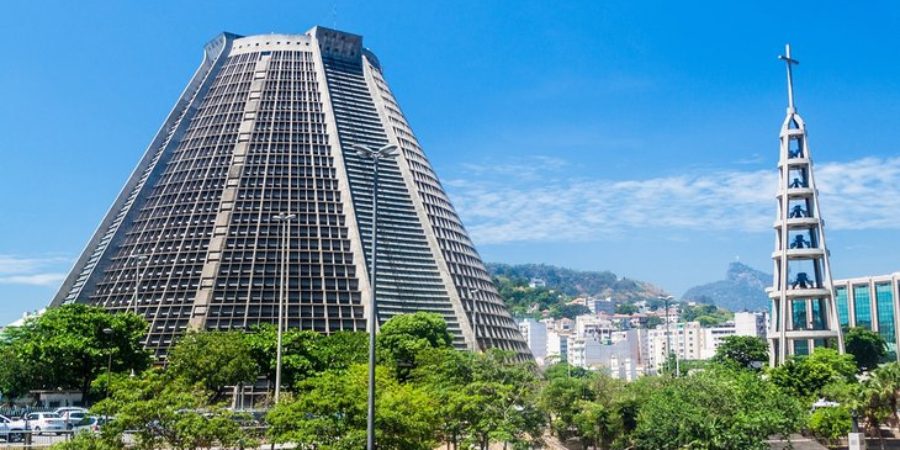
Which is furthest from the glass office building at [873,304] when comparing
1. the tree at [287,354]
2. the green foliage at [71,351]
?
the green foliage at [71,351]

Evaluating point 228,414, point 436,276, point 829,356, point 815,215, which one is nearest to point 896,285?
point 815,215

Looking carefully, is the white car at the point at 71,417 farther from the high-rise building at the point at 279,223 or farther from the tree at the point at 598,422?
the tree at the point at 598,422

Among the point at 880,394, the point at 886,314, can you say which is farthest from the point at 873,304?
the point at 880,394

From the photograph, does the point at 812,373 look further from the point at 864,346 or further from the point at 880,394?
the point at 864,346

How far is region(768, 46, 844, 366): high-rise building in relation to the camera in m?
80.3

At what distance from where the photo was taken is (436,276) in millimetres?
90250

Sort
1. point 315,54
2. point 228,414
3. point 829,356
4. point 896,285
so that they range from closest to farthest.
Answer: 1. point 228,414
2. point 829,356
3. point 315,54
4. point 896,285

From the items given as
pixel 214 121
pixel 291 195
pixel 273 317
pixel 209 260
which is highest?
pixel 214 121

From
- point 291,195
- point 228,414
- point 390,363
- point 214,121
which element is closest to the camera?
point 228,414

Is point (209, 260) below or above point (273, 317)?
above

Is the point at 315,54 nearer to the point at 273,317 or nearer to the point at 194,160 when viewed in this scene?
the point at 194,160

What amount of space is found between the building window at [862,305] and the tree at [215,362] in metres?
98.1

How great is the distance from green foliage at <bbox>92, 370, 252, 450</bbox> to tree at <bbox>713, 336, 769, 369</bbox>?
80.1m

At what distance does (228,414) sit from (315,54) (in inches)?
3004
